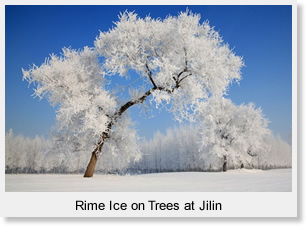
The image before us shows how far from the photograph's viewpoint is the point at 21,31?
862 cm

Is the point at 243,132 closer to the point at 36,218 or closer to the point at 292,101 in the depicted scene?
the point at 292,101

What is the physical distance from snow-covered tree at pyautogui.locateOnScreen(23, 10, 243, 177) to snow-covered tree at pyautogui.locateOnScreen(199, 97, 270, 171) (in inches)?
686

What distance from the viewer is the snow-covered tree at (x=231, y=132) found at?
28.9 m

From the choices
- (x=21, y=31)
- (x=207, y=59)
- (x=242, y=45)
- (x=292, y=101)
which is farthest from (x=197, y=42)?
(x=21, y=31)

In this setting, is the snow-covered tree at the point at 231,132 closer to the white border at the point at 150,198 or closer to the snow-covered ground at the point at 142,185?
the snow-covered ground at the point at 142,185

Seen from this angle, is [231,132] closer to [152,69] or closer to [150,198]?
[152,69]

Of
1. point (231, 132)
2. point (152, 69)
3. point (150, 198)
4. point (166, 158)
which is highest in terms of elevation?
point (152, 69)

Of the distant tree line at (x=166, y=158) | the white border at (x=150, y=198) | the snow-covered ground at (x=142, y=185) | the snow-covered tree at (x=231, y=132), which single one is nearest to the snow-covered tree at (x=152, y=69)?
the snow-covered ground at (x=142, y=185)

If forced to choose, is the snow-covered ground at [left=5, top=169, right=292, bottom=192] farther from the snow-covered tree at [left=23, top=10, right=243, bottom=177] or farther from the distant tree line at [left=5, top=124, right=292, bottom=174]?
the distant tree line at [left=5, top=124, right=292, bottom=174]

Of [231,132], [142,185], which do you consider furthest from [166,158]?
[142,185]

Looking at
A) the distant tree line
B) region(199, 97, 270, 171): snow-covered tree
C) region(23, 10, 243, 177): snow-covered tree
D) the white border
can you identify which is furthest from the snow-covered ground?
the distant tree line

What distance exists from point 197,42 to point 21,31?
6579 mm

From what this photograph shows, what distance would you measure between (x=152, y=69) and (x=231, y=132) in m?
20.1

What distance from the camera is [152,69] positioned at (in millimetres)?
11602
